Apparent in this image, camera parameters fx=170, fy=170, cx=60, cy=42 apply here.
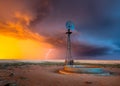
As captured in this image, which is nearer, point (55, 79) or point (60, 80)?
point (60, 80)

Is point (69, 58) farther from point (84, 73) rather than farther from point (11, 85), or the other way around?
point (11, 85)

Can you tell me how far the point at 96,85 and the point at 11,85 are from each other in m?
8.14

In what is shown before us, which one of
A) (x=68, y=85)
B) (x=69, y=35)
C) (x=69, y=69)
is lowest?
(x=68, y=85)

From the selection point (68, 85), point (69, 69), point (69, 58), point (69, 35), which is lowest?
point (68, 85)

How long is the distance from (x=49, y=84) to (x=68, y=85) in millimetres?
1935

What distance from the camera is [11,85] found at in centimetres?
1549

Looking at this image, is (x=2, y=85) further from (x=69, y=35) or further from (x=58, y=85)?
(x=69, y=35)

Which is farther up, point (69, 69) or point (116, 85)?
point (69, 69)

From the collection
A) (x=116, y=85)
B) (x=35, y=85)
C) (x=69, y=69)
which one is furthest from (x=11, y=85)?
(x=69, y=69)

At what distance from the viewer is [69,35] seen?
1403 inches

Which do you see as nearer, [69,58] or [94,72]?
[94,72]

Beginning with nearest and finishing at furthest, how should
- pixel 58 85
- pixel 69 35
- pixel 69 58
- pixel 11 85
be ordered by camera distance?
1. pixel 11 85
2. pixel 58 85
3. pixel 69 35
4. pixel 69 58

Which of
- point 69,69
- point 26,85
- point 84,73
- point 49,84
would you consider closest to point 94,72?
point 84,73

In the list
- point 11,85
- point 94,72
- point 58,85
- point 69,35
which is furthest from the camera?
point 69,35
